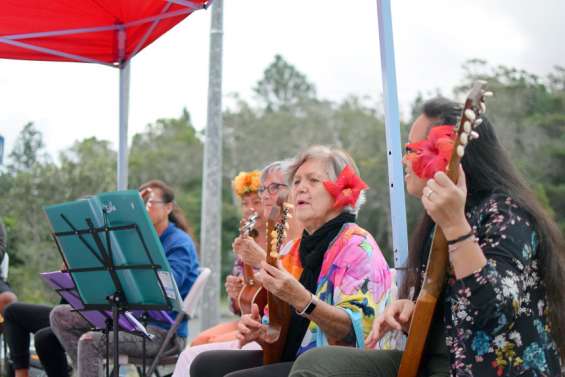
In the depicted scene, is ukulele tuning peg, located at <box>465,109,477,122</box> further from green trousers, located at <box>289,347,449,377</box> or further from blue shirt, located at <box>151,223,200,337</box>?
blue shirt, located at <box>151,223,200,337</box>

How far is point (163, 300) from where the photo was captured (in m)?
4.16

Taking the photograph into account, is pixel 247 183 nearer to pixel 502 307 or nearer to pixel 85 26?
pixel 85 26

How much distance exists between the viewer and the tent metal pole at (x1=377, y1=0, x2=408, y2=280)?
3771 mm

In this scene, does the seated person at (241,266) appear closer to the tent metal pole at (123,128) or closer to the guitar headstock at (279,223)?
the guitar headstock at (279,223)

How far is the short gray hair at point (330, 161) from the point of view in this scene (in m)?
3.99

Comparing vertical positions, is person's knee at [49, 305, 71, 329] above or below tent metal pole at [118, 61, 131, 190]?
below

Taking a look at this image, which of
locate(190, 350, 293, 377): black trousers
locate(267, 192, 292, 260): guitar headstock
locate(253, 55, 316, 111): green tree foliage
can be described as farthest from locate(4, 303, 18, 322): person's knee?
locate(253, 55, 316, 111): green tree foliage

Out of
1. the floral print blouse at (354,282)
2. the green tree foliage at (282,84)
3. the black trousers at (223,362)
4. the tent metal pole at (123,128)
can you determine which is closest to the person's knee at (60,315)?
the tent metal pole at (123,128)

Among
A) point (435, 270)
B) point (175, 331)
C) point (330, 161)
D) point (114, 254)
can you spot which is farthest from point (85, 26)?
point (435, 270)

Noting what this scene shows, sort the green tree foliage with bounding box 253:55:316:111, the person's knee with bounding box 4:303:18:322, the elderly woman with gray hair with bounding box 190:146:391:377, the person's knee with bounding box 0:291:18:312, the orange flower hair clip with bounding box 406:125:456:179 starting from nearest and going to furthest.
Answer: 1. the orange flower hair clip with bounding box 406:125:456:179
2. the elderly woman with gray hair with bounding box 190:146:391:377
3. the person's knee with bounding box 4:303:18:322
4. the person's knee with bounding box 0:291:18:312
5. the green tree foliage with bounding box 253:55:316:111

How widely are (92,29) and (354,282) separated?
3471 millimetres

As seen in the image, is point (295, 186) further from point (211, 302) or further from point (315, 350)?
point (211, 302)

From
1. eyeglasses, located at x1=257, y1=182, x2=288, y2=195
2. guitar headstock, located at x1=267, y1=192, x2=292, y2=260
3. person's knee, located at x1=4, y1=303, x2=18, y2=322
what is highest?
eyeglasses, located at x1=257, y1=182, x2=288, y2=195

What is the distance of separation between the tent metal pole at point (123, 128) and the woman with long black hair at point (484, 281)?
370cm
